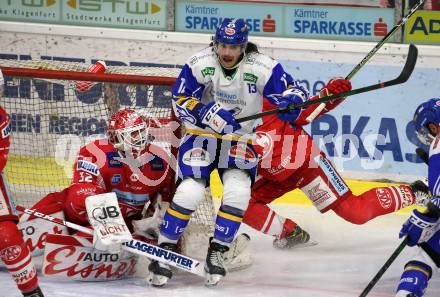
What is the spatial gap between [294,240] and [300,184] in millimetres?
335

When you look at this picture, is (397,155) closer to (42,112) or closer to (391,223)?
(391,223)

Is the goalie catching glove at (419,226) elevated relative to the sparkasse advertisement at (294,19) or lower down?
lower down

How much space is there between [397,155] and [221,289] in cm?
223

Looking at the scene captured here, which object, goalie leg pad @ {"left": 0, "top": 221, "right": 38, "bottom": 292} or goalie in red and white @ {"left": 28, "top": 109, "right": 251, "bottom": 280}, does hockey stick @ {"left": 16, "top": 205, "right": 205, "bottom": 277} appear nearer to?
goalie in red and white @ {"left": 28, "top": 109, "right": 251, "bottom": 280}

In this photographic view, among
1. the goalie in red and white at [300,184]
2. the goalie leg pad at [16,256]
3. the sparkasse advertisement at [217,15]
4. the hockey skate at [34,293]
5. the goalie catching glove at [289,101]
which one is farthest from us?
the sparkasse advertisement at [217,15]

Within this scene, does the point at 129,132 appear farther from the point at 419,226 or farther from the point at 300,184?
the point at 419,226

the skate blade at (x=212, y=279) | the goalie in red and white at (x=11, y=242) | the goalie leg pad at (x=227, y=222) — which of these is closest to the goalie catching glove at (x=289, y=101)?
the goalie leg pad at (x=227, y=222)

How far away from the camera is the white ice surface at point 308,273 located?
5.18 metres

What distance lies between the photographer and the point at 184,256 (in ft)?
17.2

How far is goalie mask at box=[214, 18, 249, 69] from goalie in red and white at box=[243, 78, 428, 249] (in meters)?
0.62

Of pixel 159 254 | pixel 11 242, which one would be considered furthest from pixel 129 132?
pixel 11 242

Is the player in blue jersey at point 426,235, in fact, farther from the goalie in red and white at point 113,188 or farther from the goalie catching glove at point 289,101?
the goalie in red and white at point 113,188

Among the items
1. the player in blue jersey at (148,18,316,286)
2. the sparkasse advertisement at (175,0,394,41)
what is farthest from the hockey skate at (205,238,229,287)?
the sparkasse advertisement at (175,0,394,41)

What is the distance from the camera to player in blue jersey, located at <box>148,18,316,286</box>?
5160mm
